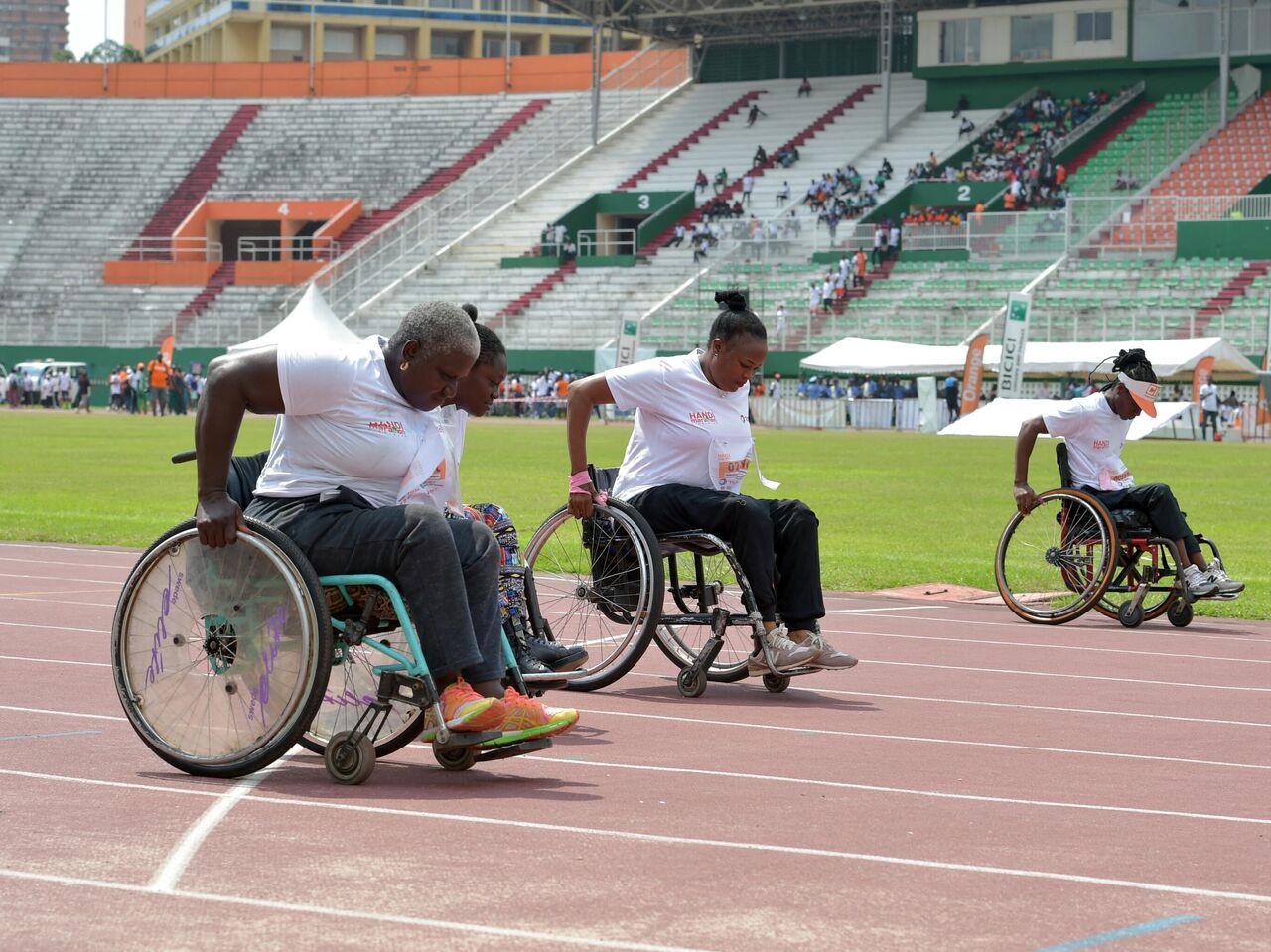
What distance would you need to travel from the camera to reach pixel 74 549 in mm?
15617

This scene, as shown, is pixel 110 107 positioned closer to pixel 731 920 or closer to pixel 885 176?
pixel 885 176

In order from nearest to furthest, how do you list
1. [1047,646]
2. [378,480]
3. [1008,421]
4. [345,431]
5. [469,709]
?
[469,709] < [345,431] < [378,480] < [1047,646] < [1008,421]

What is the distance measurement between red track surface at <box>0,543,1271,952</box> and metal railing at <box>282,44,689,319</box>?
5120 centimetres

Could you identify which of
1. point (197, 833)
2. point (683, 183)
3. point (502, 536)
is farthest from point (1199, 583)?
point (683, 183)

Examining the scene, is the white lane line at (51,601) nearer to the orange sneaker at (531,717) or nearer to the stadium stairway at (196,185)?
the orange sneaker at (531,717)

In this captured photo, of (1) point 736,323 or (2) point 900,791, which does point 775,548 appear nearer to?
(1) point 736,323

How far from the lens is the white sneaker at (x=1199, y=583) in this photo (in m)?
11.6

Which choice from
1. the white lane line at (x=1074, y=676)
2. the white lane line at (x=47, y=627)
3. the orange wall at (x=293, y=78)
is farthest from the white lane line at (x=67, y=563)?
the orange wall at (x=293, y=78)

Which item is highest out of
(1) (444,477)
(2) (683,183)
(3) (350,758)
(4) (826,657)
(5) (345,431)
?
(2) (683,183)

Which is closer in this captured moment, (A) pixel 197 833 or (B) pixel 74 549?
(A) pixel 197 833

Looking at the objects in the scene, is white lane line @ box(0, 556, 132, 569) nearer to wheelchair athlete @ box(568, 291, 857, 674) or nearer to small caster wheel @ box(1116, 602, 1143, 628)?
wheelchair athlete @ box(568, 291, 857, 674)

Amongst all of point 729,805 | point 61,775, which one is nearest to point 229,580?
point 61,775

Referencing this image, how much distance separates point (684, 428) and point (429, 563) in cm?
322

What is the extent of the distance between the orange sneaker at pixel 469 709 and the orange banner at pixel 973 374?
38355mm
